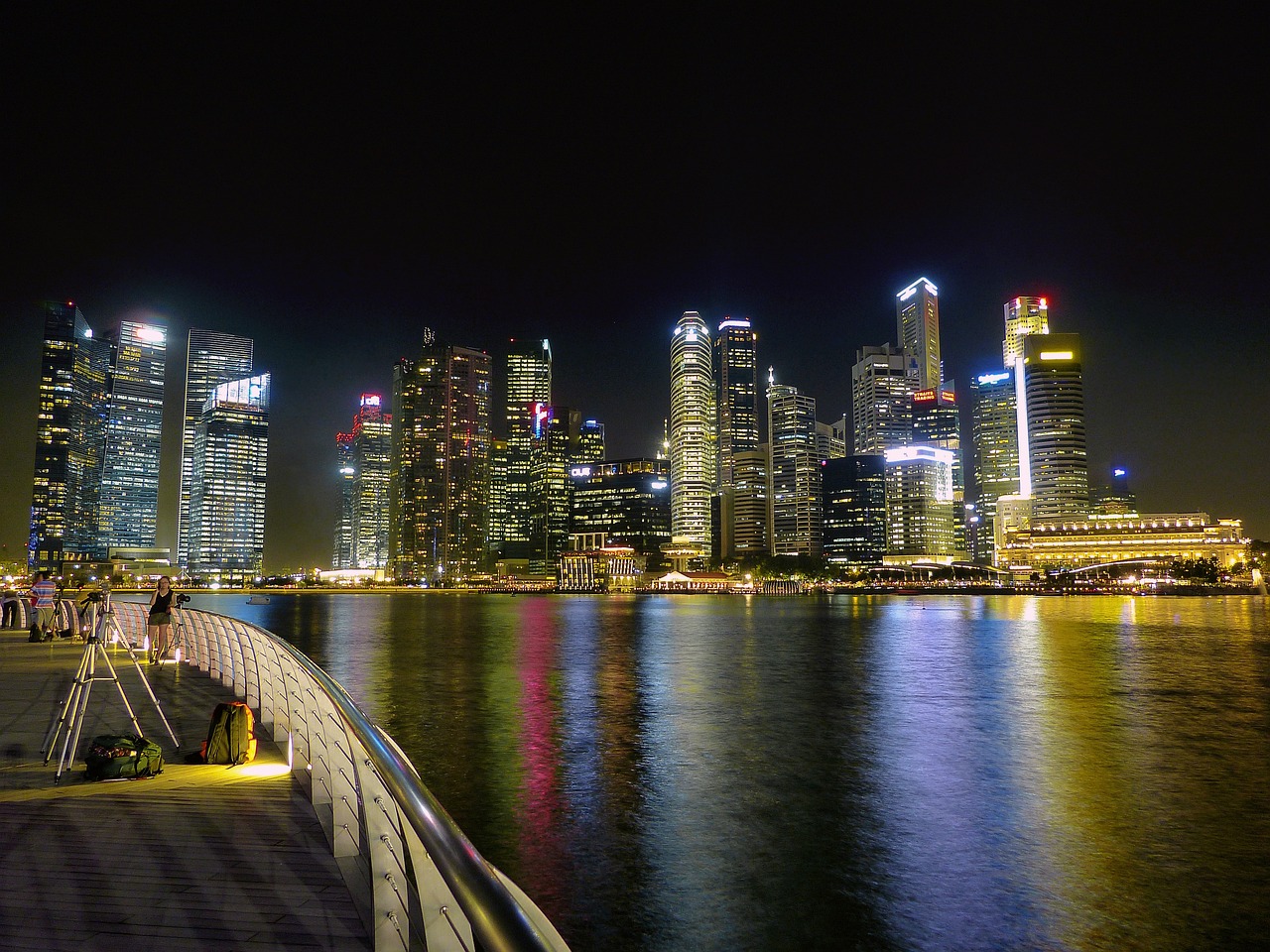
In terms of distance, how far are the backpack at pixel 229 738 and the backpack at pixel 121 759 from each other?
62 centimetres

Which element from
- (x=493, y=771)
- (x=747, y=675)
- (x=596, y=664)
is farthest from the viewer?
(x=596, y=664)

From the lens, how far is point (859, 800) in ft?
47.3

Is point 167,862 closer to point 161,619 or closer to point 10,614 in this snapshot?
point 161,619

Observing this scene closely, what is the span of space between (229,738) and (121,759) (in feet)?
4.02

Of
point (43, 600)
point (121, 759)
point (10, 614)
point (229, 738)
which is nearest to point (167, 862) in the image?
point (121, 759)

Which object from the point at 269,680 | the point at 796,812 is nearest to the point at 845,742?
the point at 796,812

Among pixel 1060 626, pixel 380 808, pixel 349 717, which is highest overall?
pixel 349 717

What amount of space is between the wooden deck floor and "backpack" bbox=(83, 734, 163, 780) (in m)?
0.20

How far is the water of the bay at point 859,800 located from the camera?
940cm

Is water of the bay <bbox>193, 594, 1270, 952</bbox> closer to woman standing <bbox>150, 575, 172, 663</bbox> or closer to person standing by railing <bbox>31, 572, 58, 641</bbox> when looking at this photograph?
woman standing <bbox>150, 575, 172, 663</bbox>

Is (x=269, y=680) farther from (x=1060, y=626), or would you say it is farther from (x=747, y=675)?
(x=1060, y=626)

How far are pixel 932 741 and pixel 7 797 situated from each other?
18.5 m

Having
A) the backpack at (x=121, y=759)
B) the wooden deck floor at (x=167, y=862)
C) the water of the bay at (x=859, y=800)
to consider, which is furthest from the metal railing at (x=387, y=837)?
the water of the bay at (x=859, y=800)

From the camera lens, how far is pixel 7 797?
8484mm
